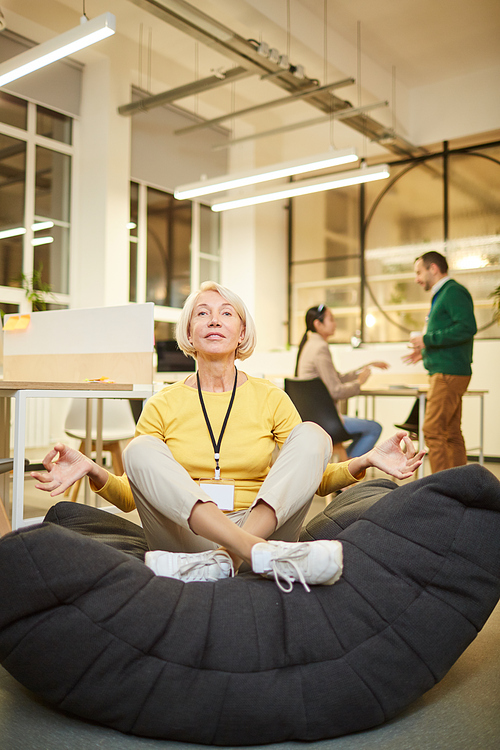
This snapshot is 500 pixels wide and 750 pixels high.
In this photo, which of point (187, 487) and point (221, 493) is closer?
point (187, 487)

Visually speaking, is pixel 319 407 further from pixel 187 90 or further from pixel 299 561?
pixel 187 90

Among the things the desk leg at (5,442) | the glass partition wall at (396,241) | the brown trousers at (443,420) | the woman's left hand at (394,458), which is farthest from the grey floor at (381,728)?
the glass partition wall at (396,241)

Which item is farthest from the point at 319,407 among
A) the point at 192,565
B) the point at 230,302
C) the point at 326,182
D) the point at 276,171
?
the point at 326,182

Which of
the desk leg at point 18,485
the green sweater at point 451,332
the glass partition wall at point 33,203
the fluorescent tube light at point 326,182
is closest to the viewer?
the desk leg at point 18,485

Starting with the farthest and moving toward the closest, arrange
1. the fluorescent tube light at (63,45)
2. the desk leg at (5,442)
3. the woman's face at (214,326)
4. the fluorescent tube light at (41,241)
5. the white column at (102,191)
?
the white column at (102,191), the fluorescent tube light at (41,241), the fluorescent tube light at (63,45), the desk leg at (5,442), the woman's face at (214,326)

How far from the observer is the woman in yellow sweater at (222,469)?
4.29ft

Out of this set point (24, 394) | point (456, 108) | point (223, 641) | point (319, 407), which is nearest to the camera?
point (223, 641)

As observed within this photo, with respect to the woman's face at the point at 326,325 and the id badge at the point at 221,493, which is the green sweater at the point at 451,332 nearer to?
the woman's face at the point at 326,325

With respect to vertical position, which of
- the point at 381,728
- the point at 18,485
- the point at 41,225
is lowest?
the point at 381,728

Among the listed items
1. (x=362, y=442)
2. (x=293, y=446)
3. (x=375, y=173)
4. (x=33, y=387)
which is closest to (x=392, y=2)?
(x=375, y=173)

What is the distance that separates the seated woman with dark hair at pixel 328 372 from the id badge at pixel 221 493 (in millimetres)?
2630

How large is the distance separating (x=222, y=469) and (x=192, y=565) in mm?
359

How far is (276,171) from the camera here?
5.96 metres

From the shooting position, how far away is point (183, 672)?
1.16 meters
